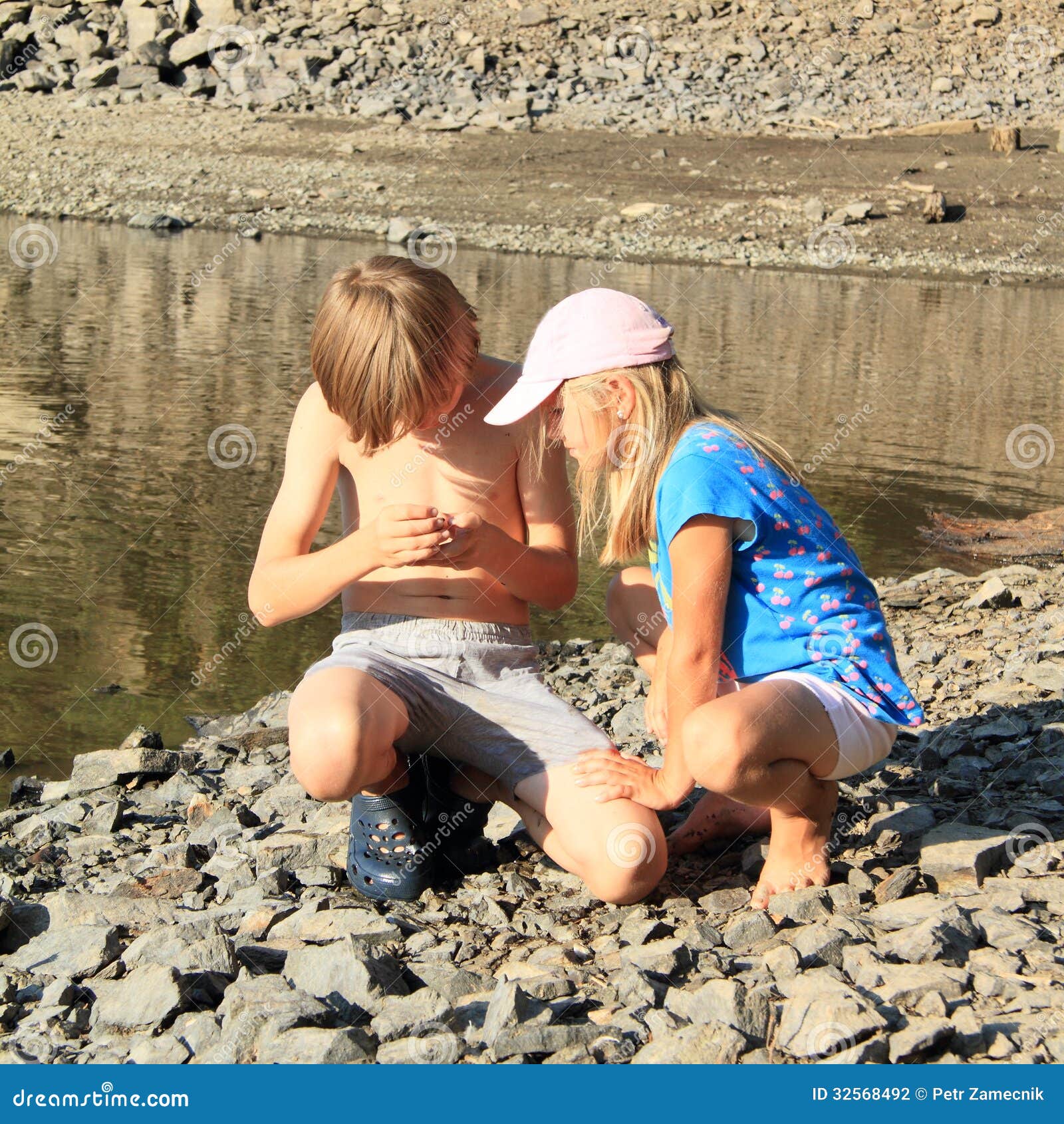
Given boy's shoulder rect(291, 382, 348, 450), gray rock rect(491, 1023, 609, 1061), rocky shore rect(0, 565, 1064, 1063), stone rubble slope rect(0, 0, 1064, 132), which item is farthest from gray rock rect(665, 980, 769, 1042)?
stone rubble slope rect(0, 0, 1064, 132)

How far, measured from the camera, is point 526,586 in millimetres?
3025

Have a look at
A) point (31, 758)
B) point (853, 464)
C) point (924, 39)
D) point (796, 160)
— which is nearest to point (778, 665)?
point (31, 758)

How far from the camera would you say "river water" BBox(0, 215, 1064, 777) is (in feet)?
15.9

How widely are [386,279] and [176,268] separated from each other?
13.5 meters

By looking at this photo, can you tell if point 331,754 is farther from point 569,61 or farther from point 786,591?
point 569,61

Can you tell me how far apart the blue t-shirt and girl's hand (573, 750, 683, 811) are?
0.27m

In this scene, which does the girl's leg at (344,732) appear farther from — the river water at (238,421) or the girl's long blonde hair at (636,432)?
the river water at (238,421)

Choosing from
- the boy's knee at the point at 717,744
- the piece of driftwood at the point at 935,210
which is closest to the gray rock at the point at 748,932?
the boy's knee at the point at 717,744

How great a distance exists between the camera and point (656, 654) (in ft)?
10.3

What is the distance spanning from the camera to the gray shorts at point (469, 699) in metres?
2.96

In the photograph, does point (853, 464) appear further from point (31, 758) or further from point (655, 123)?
point (655, 123)

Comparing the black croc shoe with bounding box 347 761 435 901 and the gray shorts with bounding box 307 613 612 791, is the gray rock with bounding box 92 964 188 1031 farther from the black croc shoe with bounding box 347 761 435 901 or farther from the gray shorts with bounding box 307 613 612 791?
the gray shorts with bounding box 307 613 612 791

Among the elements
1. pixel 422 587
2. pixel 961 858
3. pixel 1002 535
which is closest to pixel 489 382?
pixel 422 587

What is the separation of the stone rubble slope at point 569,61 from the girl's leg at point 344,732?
23.4 m
